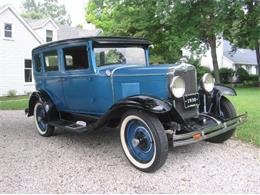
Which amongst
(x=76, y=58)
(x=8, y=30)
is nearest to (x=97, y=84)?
(x=76, y=58)

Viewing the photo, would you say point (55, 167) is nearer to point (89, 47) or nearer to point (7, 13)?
point (89, 47)

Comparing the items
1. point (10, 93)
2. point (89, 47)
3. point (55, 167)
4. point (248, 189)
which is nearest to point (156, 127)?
point (248, 189)

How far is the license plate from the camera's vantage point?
4972mm

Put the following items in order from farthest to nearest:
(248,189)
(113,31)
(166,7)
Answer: (113,31), (166,7), (248,189)

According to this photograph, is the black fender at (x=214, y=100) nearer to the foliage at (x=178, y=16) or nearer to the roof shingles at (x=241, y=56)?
the foliage at (x=178, y=16)

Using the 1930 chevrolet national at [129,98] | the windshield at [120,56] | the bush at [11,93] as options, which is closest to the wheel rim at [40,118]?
the 1930 chevrolet national at [129,98]

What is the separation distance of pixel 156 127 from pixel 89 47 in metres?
2.15

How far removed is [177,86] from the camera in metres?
4.66

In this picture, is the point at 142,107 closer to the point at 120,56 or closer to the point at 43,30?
the point at 120,56

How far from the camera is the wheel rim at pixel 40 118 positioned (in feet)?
22.5

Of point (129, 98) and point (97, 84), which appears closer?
point (129, 98)

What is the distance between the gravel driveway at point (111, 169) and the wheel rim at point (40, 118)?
0.50m

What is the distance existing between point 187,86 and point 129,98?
1052mm

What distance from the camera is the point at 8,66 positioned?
19562 mm
